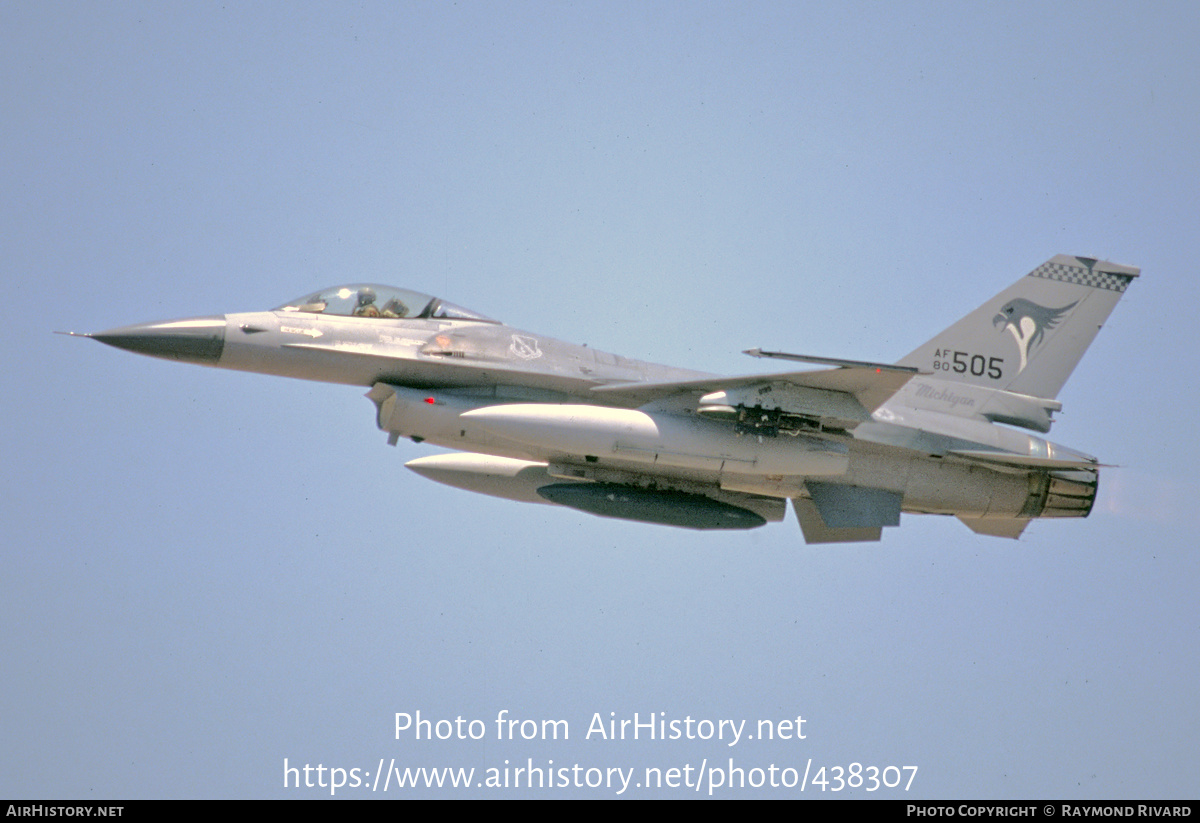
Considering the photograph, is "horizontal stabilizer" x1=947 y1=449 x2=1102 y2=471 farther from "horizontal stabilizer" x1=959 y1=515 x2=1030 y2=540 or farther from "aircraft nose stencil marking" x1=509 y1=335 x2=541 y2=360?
"aircraft nose stencil marking" x1=509 y1=335 x2=541 y2=360

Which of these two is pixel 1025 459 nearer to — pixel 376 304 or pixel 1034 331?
pixel 1034 331

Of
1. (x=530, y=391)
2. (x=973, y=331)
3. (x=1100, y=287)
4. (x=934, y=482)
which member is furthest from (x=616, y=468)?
(x=1100, y=287)

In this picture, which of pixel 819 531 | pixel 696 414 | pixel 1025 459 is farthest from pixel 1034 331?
pixel 696 414

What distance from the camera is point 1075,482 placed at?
51.8 ft

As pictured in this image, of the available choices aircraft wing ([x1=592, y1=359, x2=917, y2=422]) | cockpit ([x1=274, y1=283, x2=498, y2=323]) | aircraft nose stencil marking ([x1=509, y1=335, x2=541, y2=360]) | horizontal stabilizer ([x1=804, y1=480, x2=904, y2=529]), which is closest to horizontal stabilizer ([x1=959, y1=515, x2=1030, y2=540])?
horizontal stabilizer ([x1=804, y1=480, x2=904, y2=529])

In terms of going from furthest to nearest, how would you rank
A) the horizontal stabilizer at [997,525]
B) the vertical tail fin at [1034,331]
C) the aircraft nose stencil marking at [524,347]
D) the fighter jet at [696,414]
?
1. the vertical tail fin at [1034,331]
2. the horizontal stabilizer at [997,525]
3. the aircraft nose stencil marking at [524,347]
4. the fighter jet at [696,414]

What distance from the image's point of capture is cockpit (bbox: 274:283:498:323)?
15156 millimetres

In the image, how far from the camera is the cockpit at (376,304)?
1516cm

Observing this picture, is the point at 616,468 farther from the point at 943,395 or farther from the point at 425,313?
the point at 943,395

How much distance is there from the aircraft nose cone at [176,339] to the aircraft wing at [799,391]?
15.8ft

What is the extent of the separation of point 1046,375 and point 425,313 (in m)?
7.81

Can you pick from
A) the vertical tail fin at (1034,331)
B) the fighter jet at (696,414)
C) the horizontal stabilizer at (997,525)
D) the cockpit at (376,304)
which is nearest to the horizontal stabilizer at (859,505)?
the fighter jet at (696,414)

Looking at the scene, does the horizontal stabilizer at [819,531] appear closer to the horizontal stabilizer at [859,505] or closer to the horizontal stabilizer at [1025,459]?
the horizontal stabilizer at [859,505]

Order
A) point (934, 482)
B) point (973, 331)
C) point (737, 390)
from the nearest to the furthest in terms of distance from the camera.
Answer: point (737, 390)
point (934, 482)
point (973, 331)
